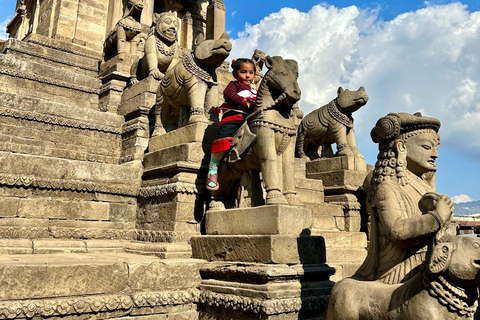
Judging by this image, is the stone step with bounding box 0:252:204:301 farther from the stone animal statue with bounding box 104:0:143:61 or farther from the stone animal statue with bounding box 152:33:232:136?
the stone animal statue with bounding box 104:0:143:61

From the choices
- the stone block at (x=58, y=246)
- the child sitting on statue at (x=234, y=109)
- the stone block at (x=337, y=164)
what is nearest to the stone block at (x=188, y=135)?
the child sitting on statue at (x=234, y=109)

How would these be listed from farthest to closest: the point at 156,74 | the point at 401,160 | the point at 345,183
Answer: the point at 156,74 → the point at 345,183 → the point at 401,160

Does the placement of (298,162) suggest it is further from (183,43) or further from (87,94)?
(183,43)

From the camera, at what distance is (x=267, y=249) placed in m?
4.72

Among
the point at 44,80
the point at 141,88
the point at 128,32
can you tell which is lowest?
the point at 141,88

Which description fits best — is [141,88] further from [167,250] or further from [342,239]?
[342,239]

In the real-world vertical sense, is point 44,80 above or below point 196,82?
above

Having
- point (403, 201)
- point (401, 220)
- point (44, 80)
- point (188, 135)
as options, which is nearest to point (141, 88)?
point (44, 80)

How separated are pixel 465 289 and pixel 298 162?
6.48 meters

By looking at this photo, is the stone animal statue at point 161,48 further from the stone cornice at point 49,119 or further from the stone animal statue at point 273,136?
the stone animal statue at point 273,136

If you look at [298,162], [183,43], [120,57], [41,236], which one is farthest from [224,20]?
[41,236]

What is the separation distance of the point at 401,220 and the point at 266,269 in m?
1.51

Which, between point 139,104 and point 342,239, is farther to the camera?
point 139,104

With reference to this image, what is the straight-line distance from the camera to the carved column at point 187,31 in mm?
18406
